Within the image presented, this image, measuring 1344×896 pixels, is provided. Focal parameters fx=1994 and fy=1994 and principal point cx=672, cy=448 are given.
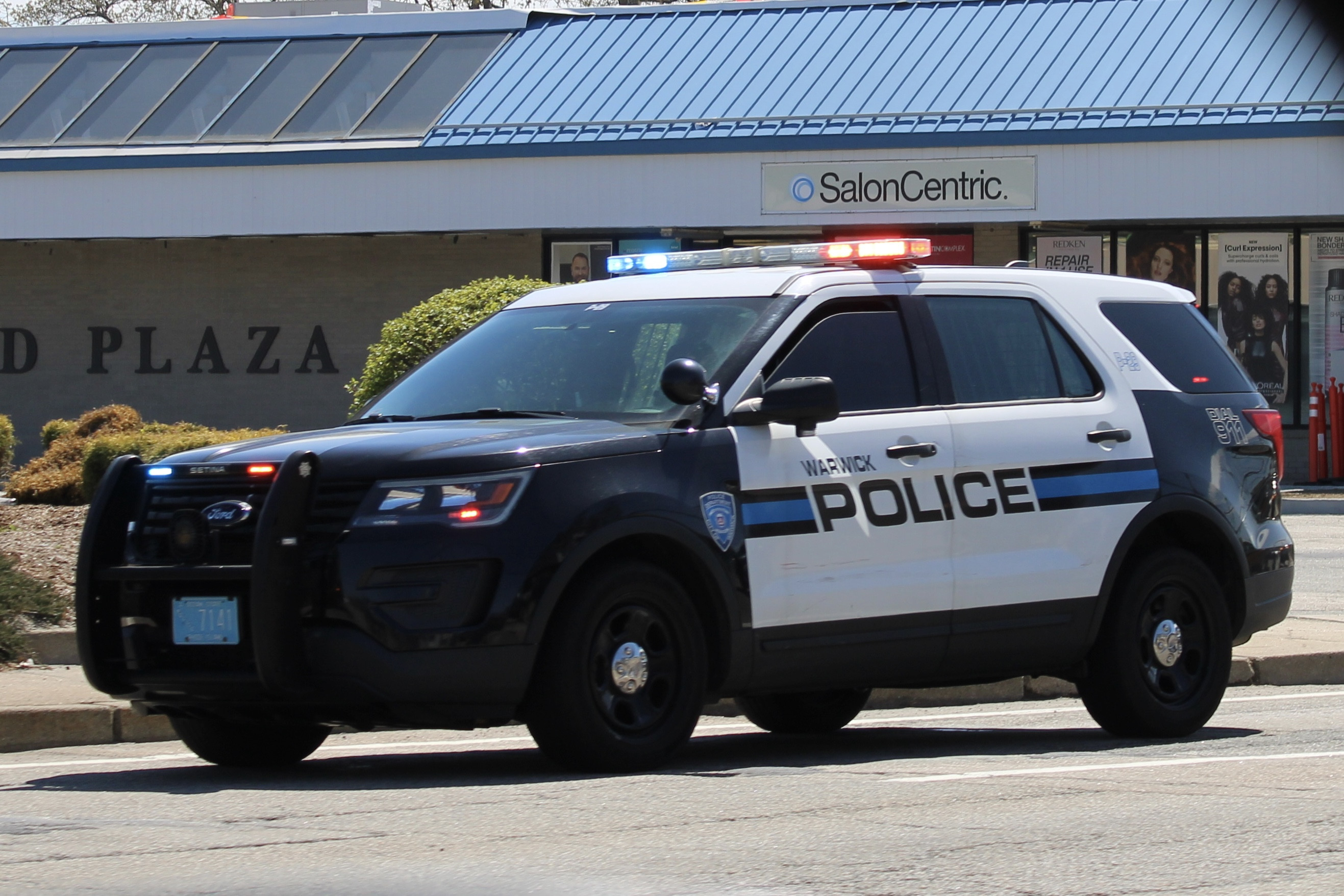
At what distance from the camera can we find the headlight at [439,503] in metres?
6.51

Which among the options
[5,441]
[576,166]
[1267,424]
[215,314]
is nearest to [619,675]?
[1267,424]

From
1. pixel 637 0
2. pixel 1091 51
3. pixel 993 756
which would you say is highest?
pixel 637 0

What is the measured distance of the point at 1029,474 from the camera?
312 inches

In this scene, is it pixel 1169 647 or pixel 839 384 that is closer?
pixel 839 384

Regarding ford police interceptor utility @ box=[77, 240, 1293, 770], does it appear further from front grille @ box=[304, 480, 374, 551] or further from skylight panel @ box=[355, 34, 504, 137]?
skylight panel @ box=[355, 34, 504, 137]

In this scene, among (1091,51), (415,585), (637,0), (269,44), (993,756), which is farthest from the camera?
(637,0)

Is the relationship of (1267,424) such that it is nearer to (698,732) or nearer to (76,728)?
(698,732)

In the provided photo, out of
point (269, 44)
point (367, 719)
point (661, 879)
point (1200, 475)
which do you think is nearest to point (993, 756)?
point (1200, 475)

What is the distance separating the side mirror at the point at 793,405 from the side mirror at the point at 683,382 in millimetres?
247

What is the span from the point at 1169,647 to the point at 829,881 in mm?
3826

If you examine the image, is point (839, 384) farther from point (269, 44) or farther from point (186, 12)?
point (186, 12)

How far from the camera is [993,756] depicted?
301 inches

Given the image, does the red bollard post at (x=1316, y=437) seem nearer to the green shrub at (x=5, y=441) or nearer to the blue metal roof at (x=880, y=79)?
the blue metal roof at (x=880, y=79)

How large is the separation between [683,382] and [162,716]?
308 cm
